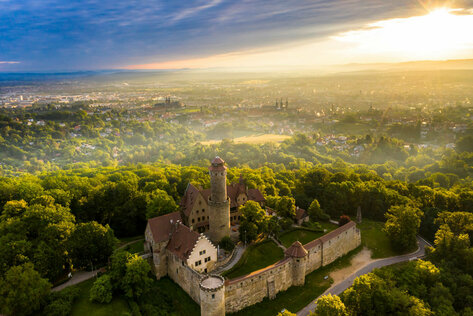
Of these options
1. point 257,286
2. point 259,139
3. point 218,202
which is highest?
point 218,202

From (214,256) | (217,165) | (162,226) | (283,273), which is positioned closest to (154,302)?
(214,256)

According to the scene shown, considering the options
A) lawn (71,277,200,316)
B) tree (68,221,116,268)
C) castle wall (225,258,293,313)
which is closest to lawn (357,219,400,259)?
castle wall (225,258,293,313)

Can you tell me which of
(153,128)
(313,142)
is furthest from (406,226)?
(153,128)

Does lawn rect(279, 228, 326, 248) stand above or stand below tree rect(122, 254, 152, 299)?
below

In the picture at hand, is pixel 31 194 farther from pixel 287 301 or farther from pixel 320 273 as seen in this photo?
pixel 320 273

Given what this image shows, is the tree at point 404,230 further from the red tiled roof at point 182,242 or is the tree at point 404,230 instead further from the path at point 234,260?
the red tiled roof at point 182,242

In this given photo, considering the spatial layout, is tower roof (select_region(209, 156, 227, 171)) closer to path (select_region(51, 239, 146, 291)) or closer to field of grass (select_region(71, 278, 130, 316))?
A: path (select_region(51, 239, 146, 291))

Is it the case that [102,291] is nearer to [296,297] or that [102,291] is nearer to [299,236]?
[296,297]
